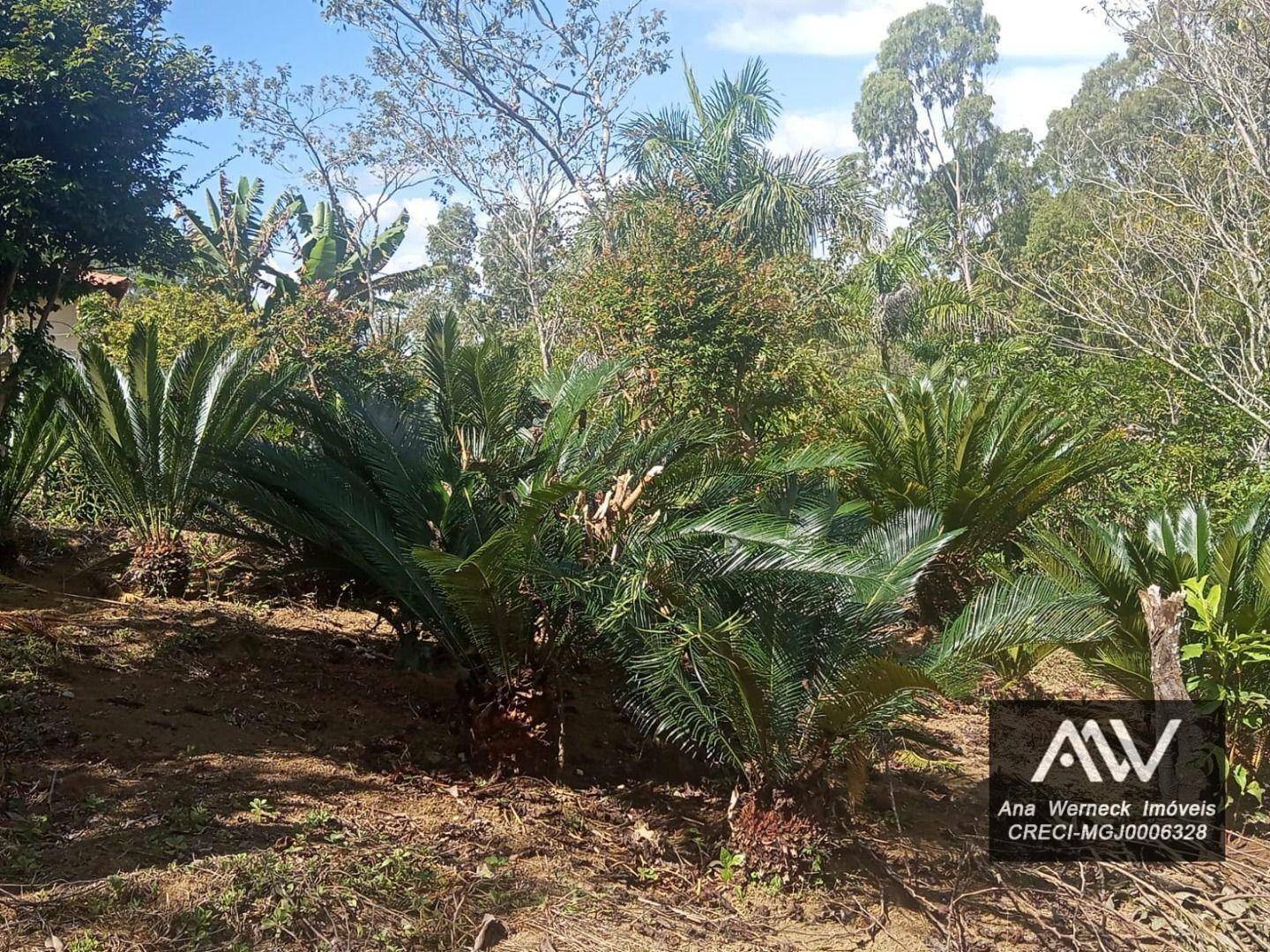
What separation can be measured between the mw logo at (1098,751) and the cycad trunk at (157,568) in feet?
21.0

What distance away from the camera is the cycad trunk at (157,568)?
8117 millimetres

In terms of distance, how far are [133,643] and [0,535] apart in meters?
2.29

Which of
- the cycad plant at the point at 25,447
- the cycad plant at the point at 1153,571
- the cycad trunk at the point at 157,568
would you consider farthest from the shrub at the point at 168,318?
the cycad plant at the point at 1153,571

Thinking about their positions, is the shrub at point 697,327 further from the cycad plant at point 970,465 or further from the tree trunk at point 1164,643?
the tree trunk at point 1164,643

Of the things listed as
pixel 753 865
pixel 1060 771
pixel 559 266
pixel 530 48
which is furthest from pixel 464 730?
pixel 559 266

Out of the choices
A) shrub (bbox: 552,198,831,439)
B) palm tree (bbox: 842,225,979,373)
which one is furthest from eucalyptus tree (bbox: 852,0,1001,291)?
shrub (bbox: 552,198,831,439)

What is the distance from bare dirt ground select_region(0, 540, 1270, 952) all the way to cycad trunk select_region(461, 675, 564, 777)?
0.14m

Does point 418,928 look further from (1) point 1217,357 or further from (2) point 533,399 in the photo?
(1) point 1217,357

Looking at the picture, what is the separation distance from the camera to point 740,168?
683 inches

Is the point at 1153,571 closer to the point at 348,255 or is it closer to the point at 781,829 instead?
the point at 781,829

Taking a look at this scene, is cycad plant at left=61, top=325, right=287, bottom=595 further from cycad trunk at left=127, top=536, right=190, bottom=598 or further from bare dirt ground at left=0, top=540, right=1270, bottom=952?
bare dirt ground at left=0, top=540, right=1270, bottom=952

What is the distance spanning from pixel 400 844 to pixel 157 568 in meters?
4.14

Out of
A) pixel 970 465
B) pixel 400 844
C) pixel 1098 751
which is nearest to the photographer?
pixel 400 844

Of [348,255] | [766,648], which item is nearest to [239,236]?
[348,255]
